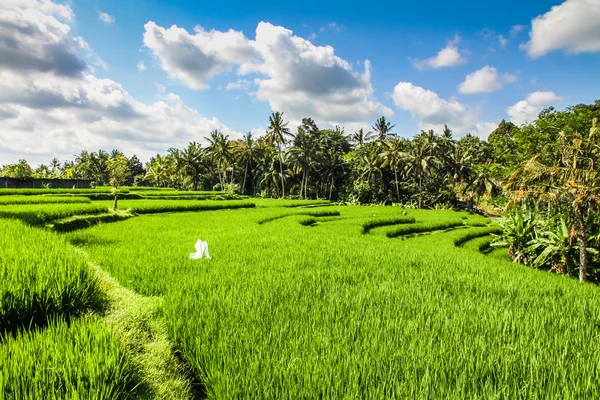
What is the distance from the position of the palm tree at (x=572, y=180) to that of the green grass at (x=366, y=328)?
11.2 ft

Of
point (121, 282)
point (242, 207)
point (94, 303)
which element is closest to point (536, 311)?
point (94, 303)

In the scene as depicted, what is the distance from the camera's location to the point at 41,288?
117 inches

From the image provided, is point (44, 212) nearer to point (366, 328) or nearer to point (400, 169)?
point (366, 328)

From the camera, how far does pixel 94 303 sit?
3.46 metres

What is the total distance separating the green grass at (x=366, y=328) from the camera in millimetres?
1955

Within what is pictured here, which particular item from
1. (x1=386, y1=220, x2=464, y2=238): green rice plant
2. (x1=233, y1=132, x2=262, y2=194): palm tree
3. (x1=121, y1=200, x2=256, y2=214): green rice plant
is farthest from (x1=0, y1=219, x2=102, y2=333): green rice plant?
(x1=233, y1=132, x2=262, y2=194): palm tree

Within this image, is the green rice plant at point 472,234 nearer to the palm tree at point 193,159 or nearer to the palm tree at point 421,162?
the palm tree at point 421,162

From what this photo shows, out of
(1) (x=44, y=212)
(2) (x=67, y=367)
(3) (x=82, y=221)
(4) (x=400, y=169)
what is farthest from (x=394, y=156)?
(2) (x=67, y=367)

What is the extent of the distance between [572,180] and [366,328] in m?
7.73

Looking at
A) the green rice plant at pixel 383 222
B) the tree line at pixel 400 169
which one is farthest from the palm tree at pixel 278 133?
the green rice plant at pixel 383 222

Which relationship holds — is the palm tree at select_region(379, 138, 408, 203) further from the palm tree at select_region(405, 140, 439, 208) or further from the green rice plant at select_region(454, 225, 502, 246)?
the green rice plant at select_region(454, 225, 502, 246)

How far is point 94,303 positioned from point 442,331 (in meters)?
3.71

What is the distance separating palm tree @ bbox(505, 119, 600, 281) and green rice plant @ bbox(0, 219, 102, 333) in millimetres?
9272

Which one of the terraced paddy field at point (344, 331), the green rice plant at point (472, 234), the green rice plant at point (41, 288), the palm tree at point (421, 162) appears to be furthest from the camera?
the palm tree at point (421, 162)
